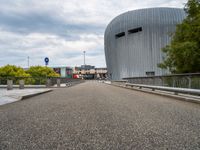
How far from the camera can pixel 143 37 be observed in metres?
64.1

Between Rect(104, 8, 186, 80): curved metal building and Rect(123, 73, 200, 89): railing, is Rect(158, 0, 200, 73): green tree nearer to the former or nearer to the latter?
Rect(123, 73, 200, 89): railing

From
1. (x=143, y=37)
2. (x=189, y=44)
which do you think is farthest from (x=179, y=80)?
(x=143, y=37)

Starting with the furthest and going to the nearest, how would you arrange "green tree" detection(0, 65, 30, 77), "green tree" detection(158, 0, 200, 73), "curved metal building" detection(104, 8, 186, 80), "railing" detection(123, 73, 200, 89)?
"curved metal building" detection(104, 8, 186, 80), "green tree" detection(0, 65, 30, 77), "green tree" detection(158, 0, 200, 73), "railing" detection(123, 73, 200, 89)

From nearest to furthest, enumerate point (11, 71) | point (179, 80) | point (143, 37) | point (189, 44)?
point (179, 80), point (189, 44), point (11, 71), point (143, 37)

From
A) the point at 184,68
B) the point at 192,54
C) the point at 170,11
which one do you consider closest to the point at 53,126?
the point at 192,54

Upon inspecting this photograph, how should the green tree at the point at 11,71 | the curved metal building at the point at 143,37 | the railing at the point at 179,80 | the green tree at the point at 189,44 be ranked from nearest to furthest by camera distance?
the railing at the point at 179,80, the green tree at the point at 189,44, the green tree at the point at 11,71, the curved metal building at the point at 143,37

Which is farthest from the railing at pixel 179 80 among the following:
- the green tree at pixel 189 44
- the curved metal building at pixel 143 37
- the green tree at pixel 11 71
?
the green tree at pixel 11 71

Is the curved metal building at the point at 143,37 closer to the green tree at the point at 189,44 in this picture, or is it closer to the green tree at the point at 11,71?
the green tree at the point at 11,71

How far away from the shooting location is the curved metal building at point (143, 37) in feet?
205

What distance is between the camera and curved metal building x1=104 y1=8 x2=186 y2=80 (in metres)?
62.5

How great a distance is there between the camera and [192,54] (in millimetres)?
16266

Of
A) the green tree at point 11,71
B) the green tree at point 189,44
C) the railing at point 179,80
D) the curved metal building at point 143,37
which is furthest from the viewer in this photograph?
the curved metal building at point 143,37

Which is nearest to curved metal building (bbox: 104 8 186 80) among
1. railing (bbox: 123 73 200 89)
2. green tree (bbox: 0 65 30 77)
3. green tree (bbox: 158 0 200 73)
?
green tree (bbox: 0 65 30 77)

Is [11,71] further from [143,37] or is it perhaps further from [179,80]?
[179,80]
